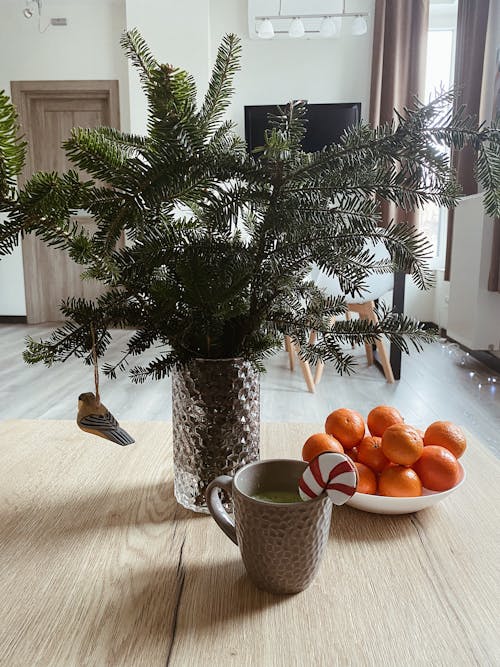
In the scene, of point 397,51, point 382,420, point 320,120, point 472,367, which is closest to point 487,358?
point 472,367

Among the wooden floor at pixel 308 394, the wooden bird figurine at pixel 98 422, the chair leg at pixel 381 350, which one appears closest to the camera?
the wooden bird figurine at pixel 98 422

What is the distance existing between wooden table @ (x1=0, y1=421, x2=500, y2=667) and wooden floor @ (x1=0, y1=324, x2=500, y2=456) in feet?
5.56

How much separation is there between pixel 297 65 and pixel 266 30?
1.67 ft

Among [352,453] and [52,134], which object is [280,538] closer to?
[352,453]

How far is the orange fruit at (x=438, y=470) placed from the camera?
634mm

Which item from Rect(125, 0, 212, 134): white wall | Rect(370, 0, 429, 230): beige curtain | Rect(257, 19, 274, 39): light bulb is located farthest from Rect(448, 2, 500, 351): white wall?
Rect(125, 0, 212, 134): white wall

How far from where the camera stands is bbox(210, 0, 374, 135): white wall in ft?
14.6

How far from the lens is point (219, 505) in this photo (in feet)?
1.80

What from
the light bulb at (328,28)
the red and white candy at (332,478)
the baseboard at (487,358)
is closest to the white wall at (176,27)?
the light bulb at (328,28)

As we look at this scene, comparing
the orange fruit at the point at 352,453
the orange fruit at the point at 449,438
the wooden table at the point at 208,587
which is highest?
the orange fruit at the point at 449,438

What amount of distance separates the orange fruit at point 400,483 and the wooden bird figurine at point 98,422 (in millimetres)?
299

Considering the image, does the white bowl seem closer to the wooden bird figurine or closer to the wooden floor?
the wooden bird figurine

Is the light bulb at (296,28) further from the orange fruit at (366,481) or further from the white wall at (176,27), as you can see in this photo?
the orange fruit at (366,481)

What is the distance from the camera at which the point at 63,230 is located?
1.73 feet
